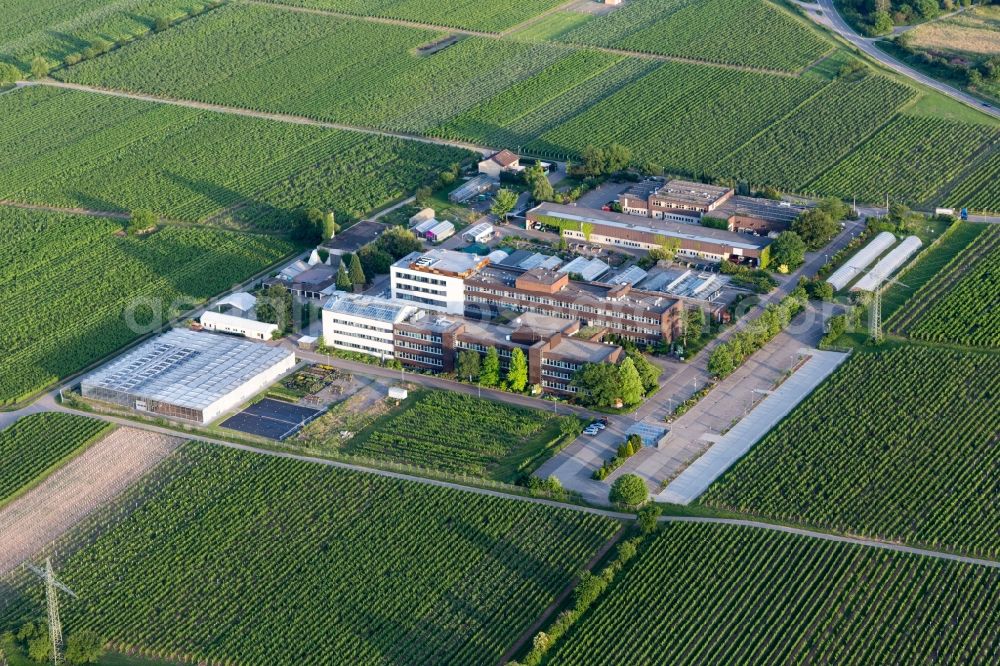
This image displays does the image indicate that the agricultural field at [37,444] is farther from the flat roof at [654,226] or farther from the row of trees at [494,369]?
the flat roof at [654,226]

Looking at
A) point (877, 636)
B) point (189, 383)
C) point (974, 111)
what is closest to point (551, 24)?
point (974, 111)

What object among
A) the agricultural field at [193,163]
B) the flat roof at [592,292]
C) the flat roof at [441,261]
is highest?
the flat roof at [441,261]

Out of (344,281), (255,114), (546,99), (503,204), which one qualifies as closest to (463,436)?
(344,281)

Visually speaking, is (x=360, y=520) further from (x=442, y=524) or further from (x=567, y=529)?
(x=567, y=529)

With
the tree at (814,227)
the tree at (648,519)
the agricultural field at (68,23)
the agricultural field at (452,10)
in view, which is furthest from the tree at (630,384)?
the agricultural field at (68,23)

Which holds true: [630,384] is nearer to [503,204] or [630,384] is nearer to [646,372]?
[646,372]

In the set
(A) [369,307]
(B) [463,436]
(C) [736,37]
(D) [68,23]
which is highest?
(A) [369,307]
